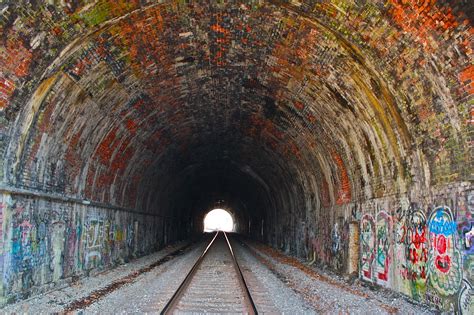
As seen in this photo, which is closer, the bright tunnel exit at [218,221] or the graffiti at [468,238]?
the graffiti at [468,238]

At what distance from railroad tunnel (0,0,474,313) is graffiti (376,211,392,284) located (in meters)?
0.05

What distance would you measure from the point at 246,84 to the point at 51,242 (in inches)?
264

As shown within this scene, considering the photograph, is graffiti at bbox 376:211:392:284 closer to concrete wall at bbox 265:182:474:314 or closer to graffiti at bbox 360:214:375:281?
concrete wall at bbox 265:182:474:314

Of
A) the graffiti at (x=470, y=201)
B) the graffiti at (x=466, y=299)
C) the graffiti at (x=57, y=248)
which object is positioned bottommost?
the graffiti at (x=466, y=299)

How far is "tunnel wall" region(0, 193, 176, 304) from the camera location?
878 centimetres

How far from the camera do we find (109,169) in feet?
48.6

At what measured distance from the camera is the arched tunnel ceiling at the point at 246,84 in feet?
25.2

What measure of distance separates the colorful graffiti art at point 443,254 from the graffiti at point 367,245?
3.06 metres

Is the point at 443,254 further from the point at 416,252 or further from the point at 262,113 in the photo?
the point at 262,113

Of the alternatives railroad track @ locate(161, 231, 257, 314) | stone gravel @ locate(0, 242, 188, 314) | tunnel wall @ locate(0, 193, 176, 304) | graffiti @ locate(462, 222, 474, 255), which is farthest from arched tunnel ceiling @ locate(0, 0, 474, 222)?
railroad track @ locate(161, 231, 257, 314)

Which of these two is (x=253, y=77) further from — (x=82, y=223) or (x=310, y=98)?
(x=82, y=223)

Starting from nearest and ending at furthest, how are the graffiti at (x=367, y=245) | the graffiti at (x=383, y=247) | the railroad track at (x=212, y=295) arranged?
the railroad track at (x=212, y=295) < the graffiti at (x=383, y=247) < the graffiti at (x=367, y=245)

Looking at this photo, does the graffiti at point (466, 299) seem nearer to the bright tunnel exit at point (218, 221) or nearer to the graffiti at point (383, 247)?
the graffiti at point (383, 247)

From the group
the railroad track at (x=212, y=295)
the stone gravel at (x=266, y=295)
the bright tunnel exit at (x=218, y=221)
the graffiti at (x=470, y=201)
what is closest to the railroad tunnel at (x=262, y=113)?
the graffiti at (x=470, y=201)
